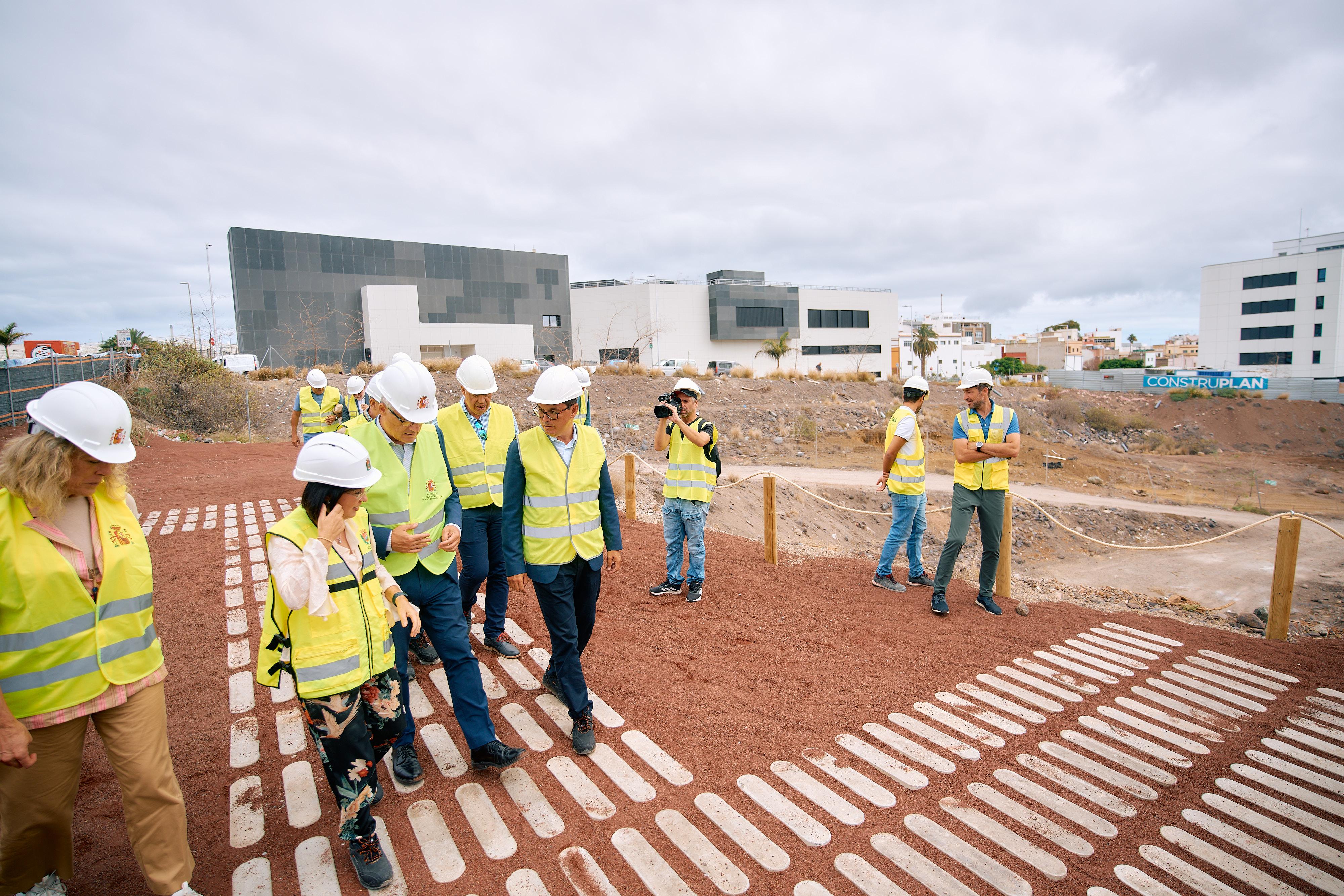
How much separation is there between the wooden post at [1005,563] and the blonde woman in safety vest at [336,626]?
17.4 feet

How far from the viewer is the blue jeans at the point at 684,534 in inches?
233

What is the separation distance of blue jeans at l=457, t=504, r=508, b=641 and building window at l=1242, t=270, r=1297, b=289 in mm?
69554

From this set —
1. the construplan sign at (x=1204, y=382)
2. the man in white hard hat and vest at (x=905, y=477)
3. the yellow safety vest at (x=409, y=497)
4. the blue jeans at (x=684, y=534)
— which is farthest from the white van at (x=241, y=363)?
the construplan sign at (x=1204, y=382)

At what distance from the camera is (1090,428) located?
32.3 m

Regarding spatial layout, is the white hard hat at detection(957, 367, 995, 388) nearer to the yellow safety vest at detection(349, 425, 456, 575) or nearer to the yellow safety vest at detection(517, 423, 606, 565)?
the yellow safety vest at detection(517, 423, 606, 565)

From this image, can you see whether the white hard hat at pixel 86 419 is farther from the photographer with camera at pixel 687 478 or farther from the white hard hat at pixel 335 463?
the photographer with camera at pixel 687 478

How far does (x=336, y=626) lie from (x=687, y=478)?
12.0ft

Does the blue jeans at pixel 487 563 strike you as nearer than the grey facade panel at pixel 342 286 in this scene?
Yes

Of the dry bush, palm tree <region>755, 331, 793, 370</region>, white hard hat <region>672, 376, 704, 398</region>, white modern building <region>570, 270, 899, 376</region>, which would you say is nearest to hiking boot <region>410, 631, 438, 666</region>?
white hard hat <region>672, 376, 704, 398</region>

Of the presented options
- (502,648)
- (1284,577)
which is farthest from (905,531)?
(502,648)

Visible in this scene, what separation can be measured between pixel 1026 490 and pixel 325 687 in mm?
17202

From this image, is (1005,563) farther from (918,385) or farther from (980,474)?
(918,385)

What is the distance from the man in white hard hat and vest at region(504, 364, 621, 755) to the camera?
3529mm

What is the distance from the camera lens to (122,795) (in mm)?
2295
